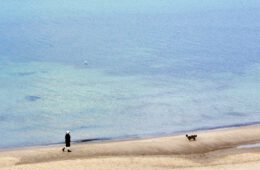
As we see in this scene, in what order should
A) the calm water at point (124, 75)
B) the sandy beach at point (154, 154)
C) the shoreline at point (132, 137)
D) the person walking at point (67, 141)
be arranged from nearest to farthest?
1. the sandy beach at point (154, 154)
2. the person walking at point (67, 141)
3. the shoreline at point (132, 137)
4. the calm water at point (124, 75)

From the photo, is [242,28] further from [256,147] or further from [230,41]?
[256,147]

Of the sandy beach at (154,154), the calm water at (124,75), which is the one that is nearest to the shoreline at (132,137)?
the calm water at (124,75)

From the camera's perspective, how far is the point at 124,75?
5903cm

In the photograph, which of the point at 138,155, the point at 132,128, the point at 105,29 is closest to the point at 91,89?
the point at 132,128

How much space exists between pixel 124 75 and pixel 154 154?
26112 mm

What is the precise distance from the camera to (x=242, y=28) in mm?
96000

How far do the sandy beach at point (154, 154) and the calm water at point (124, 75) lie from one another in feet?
12.0

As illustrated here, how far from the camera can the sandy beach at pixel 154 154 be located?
30.2 m

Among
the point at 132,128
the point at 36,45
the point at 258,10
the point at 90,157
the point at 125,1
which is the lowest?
the point at 90,157

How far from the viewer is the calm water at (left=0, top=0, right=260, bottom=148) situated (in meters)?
42.2

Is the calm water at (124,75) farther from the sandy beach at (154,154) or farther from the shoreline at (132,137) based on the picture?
the sandy beach at (154,154)

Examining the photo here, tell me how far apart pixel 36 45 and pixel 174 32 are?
27.1 meters

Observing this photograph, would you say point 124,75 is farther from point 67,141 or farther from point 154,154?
point 67,141

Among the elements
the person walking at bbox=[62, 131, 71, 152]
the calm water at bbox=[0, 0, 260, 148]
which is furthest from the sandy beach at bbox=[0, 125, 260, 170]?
the calm water at bbox=[0, 0, 260, 148]
